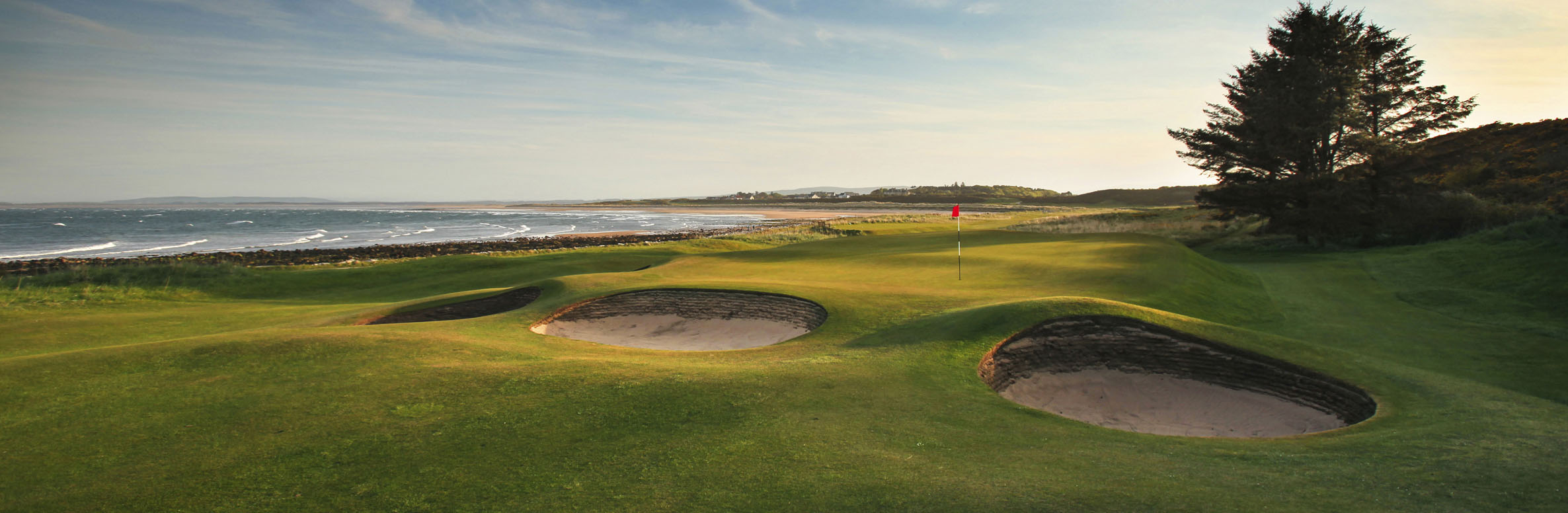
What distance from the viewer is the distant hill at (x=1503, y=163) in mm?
31500

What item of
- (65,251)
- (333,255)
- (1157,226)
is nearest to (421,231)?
(65,251)

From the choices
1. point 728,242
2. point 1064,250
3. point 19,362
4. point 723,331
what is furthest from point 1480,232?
point 19,362

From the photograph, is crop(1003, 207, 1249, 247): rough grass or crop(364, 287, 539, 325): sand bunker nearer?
crop(364, 287, 539, 325): sand bunker

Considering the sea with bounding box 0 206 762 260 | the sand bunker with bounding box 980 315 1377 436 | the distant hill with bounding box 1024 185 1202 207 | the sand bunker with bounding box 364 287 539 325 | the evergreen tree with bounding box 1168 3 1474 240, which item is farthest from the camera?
the distant hill with bounding box 1024 185 1202 207

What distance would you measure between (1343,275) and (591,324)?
23319 millimetres

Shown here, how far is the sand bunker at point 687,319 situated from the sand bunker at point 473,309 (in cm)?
209

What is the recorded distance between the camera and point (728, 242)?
43625 millimetres

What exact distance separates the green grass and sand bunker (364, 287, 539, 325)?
64 cm

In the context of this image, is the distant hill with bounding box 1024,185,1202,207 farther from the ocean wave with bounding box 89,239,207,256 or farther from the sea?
the ocean wave with bounding box 89,239,207,256

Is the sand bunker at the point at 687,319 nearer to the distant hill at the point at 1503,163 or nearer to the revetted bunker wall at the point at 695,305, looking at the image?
the revetted bunker wall at the point at 695,305

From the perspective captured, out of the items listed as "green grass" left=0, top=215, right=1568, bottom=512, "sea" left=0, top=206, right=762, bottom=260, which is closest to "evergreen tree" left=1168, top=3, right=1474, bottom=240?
"green grass" left=0, top=215, right=1568, bottom=512

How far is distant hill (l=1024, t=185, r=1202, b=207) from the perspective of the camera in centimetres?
13512

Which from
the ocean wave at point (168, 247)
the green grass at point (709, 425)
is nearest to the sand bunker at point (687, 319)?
the green grass at point (709, 425)

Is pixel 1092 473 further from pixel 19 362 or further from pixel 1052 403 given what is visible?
pixel 19 362
